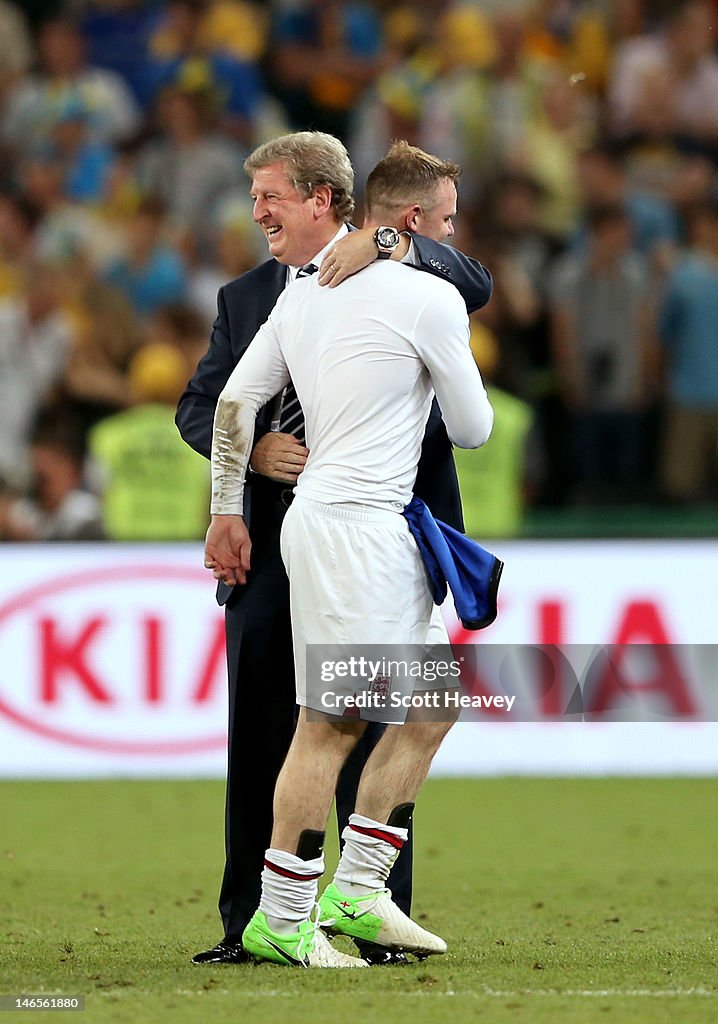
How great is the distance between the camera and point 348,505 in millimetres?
4258

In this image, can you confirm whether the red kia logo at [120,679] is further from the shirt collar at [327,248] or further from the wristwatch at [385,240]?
the wristwatch at [385,240]

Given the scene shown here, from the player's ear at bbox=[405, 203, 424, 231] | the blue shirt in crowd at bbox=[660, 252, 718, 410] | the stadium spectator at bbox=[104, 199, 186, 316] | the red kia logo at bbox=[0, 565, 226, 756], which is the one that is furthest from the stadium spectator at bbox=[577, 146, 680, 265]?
the player's ear at bbox=[405, 203, 424, 231]

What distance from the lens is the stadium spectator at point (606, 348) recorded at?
10.4 m

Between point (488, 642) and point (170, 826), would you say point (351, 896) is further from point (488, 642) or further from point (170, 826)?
point (488, 642)

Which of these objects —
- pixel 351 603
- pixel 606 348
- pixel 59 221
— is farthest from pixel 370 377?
pixel 59 221

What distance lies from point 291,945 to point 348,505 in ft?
3.50

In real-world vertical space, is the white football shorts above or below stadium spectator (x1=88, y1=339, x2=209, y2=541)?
below

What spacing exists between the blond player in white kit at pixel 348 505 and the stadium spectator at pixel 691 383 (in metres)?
6.15

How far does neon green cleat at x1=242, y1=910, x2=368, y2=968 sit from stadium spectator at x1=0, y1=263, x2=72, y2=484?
637cm

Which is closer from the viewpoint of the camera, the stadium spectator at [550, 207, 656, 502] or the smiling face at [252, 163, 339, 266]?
A: the smiling face at [252, 163, 339, 266]

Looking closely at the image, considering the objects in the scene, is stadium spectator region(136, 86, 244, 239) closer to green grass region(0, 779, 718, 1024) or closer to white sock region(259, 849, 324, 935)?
green grass region(0, 779, 718, 1024)

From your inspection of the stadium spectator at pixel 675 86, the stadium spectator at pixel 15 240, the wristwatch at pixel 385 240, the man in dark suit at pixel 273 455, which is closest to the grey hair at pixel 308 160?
the man in dark suit at pixel 273 455

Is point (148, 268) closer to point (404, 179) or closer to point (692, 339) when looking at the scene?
point (692, 339)
